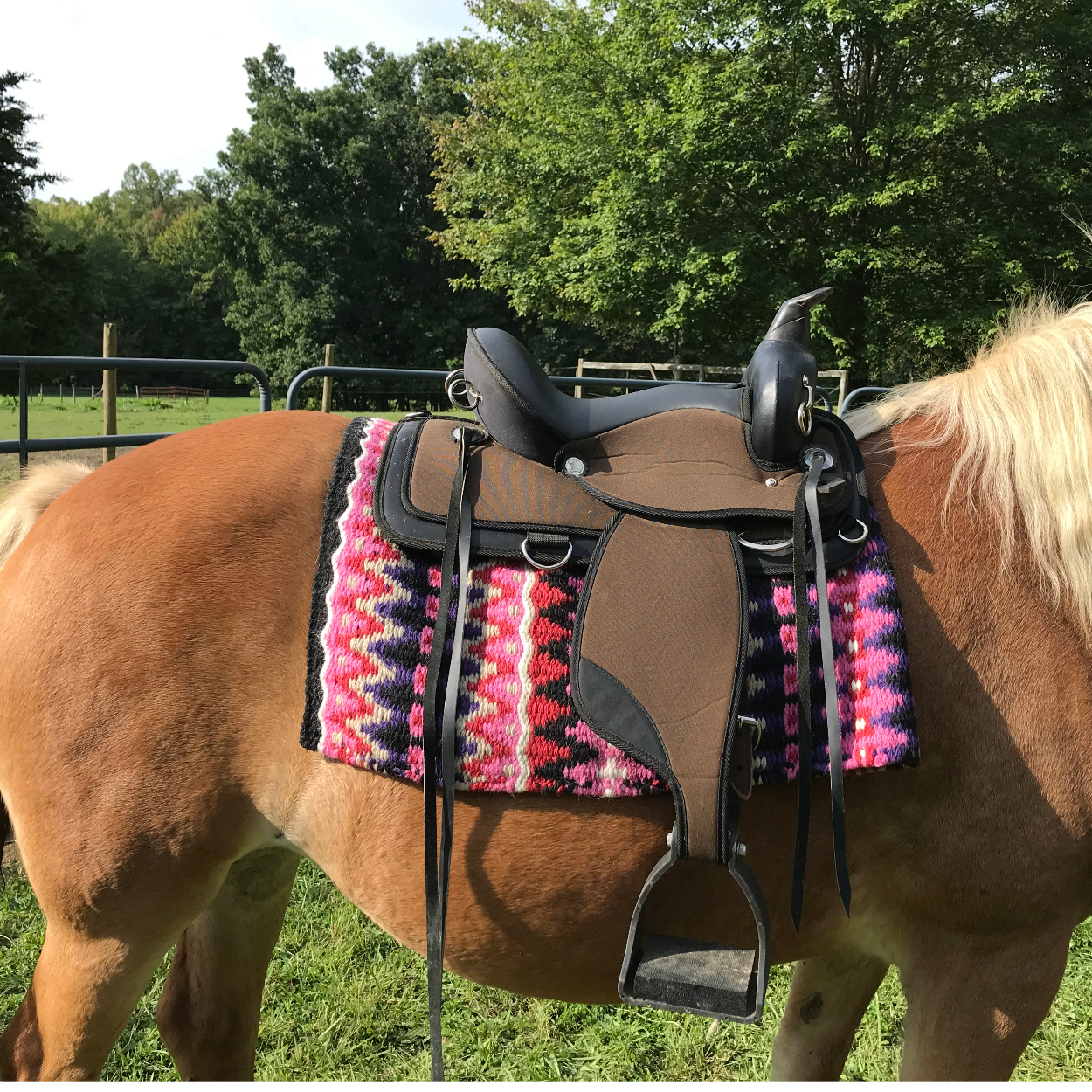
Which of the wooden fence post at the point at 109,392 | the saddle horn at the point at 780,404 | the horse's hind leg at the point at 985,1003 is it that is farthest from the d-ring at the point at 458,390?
the wooden fence post at the point at 109,392

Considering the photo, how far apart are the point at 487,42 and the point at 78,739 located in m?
25.3

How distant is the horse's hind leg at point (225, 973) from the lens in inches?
65.0

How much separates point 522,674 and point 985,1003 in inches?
33.8

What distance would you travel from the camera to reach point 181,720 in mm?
1223

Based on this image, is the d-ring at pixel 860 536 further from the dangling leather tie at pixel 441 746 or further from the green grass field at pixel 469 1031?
the green grass field at pixel 469 1031

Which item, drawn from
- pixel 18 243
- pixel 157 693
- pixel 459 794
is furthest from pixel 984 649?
pixel 18 243

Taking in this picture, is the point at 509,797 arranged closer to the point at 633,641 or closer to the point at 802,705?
the point at 633,641

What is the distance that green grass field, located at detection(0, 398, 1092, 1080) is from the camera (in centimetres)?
199

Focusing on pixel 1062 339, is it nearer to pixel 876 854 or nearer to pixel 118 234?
pixel 876 854

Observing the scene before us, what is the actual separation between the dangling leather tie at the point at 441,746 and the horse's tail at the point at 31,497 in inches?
33.5

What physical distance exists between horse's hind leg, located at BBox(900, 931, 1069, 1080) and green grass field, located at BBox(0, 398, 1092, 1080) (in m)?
0.88

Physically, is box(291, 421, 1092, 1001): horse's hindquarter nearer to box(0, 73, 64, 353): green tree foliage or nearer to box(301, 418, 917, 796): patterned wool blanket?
box(301, 418, 917, 796): patterned wool blanket

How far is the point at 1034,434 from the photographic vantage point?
1.32 metres

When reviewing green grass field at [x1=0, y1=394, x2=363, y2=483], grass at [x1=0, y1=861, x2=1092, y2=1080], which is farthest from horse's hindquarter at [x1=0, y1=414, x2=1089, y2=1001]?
green grass field at [x1=0, y1=394, x2=363, y2=483]
